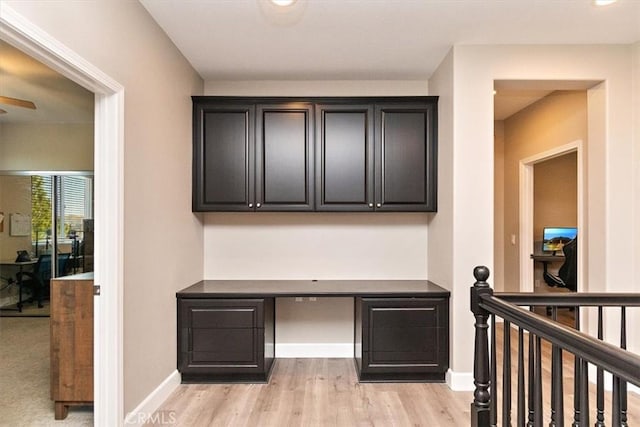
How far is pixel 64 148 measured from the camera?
4918 mm

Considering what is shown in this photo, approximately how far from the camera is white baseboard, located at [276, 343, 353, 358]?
351 centimetres

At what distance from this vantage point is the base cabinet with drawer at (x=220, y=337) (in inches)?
112

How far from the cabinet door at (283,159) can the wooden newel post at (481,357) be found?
5.87ft

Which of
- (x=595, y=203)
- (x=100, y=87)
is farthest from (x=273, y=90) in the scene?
(x=595, y=203)

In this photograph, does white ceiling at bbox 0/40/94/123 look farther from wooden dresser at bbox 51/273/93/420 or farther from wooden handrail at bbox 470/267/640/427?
wooden handrail at bbox 470/267/640/427

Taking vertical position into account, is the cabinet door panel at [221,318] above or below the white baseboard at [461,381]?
above

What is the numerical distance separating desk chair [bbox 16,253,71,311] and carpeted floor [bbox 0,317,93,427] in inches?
23.2

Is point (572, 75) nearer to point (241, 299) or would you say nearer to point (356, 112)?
point (356, 112)

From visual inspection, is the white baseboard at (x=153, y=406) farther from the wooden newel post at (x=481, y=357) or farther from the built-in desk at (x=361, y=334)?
the wooden newel post at (x=481, y=357)

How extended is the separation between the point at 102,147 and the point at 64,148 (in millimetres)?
3774

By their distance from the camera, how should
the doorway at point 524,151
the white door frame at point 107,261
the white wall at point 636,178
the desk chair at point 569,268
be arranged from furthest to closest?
the desk chair at point 569,268, the doorway at point 524,151, the white wall at point 636,178, the white door frame at point 107,261

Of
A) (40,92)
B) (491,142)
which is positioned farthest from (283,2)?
(40,92)

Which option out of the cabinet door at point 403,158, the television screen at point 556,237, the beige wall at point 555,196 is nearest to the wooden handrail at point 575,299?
the cabinet door at point 403,158

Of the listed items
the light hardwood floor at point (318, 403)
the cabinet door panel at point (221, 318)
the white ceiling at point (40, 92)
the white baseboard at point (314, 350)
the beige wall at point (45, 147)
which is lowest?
the light hardwood floor at point (318, 403)
